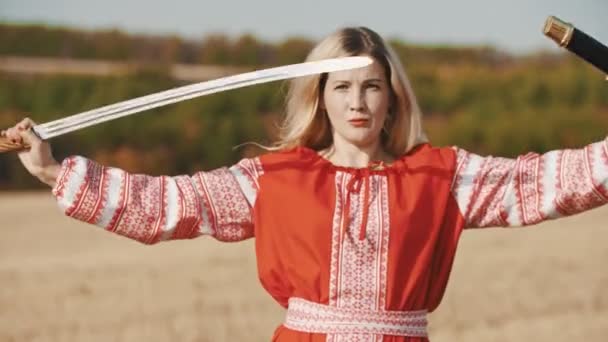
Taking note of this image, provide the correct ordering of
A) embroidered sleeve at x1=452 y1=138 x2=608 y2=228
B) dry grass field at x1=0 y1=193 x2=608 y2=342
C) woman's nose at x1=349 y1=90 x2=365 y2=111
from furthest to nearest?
dry grass field at x1=0 y1=193 x2=608 y2=342 < woman's nose at x1=349 y1=90 x2=365 y2=111 < embroidered sleeve at x1=452 y1=138 x2=608 y2=228

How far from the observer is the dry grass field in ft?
31.3

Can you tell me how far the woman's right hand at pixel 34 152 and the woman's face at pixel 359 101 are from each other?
0.91 meters

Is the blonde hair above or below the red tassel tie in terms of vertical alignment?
above

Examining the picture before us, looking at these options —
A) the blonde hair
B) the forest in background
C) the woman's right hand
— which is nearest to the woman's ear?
the blonde hair

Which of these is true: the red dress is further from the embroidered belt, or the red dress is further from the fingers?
the fingers

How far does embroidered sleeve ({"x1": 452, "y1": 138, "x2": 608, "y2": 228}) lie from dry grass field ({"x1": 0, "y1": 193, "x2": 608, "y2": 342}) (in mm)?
4497

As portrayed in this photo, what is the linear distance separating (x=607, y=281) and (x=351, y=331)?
27.1ft

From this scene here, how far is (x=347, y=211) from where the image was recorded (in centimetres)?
454

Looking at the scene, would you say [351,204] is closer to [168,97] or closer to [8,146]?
[168,97]

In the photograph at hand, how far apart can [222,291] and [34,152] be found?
7234 millimetres

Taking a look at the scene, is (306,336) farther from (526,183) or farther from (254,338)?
(254,338)

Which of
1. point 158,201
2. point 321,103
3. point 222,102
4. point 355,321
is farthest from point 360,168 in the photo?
point 222,102

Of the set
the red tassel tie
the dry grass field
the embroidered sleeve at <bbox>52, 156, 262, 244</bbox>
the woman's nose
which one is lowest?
the dry grass field

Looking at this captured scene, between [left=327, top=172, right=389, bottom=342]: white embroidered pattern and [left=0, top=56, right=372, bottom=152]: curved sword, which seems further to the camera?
[left=327, top=172, right=389, bottom=342]: white embroidered pattern
